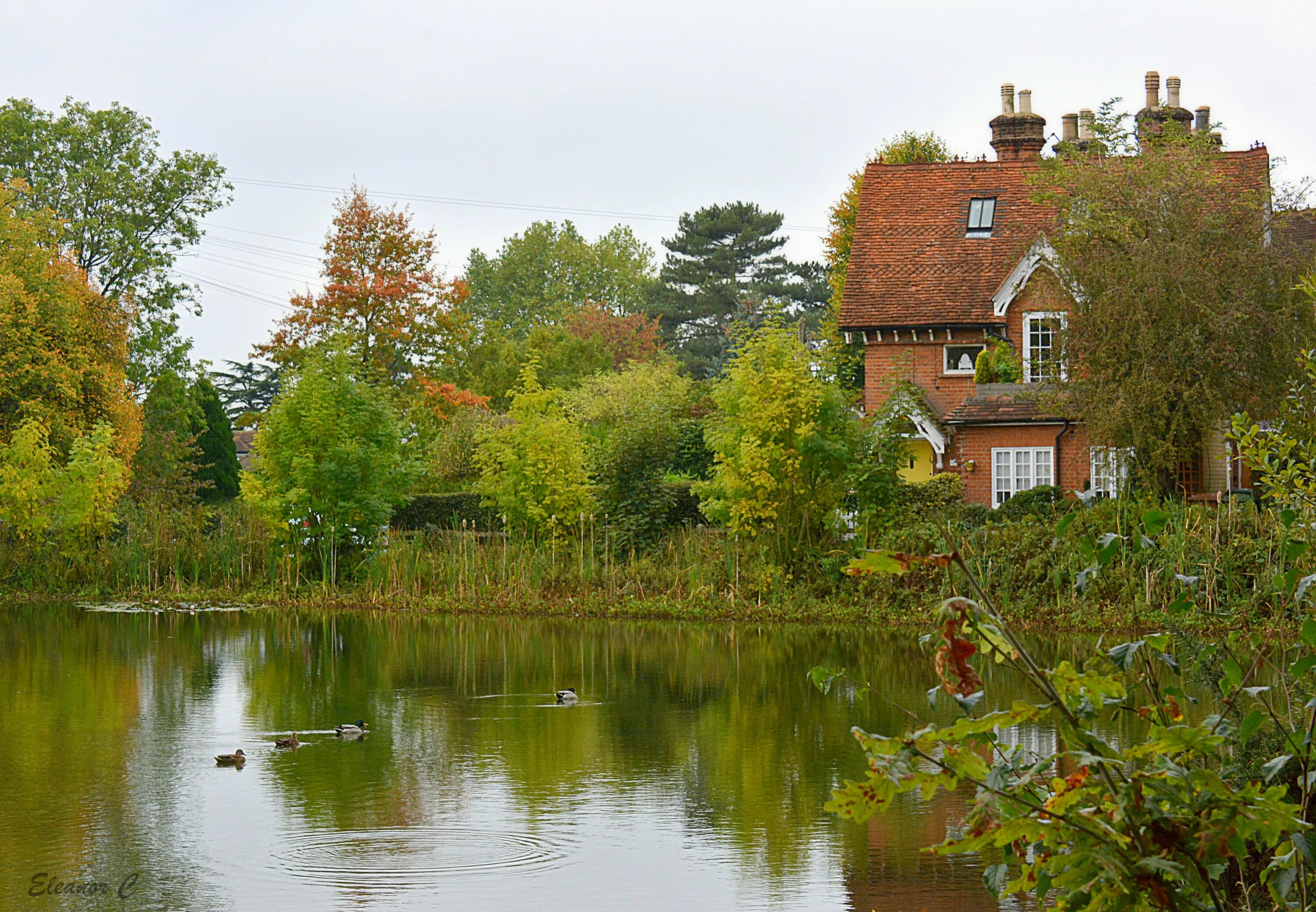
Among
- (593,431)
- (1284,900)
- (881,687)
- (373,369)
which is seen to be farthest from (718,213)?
(1284,900)

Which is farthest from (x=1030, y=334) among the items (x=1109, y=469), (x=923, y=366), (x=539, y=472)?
(x=539, y=472)

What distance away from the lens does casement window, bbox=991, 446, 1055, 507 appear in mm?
30906

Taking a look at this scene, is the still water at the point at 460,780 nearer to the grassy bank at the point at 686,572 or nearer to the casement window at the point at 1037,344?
the grassy bank at the point at 686,572

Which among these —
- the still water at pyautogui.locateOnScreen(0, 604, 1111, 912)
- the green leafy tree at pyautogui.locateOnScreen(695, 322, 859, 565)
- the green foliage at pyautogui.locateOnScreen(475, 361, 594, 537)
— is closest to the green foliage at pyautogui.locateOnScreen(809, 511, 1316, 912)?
the still water at pyautogui.locateOnScreen(0, 604, 1111, 912)

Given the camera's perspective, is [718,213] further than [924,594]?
Yes

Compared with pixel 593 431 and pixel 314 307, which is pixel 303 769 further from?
pixel 314 307

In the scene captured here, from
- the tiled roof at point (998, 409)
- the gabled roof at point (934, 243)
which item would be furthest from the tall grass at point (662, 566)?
the gabled roof at point (934, 243)

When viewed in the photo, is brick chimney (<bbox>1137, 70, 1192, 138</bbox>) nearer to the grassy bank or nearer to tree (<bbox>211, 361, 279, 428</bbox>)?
the grassy bank

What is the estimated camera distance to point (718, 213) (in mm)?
74750

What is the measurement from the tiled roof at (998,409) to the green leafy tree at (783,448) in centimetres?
579

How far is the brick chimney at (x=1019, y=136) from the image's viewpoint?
36.8 meters

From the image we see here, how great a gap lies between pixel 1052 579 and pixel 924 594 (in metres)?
1.92

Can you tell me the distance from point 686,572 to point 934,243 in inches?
491

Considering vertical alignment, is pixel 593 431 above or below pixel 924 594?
above
